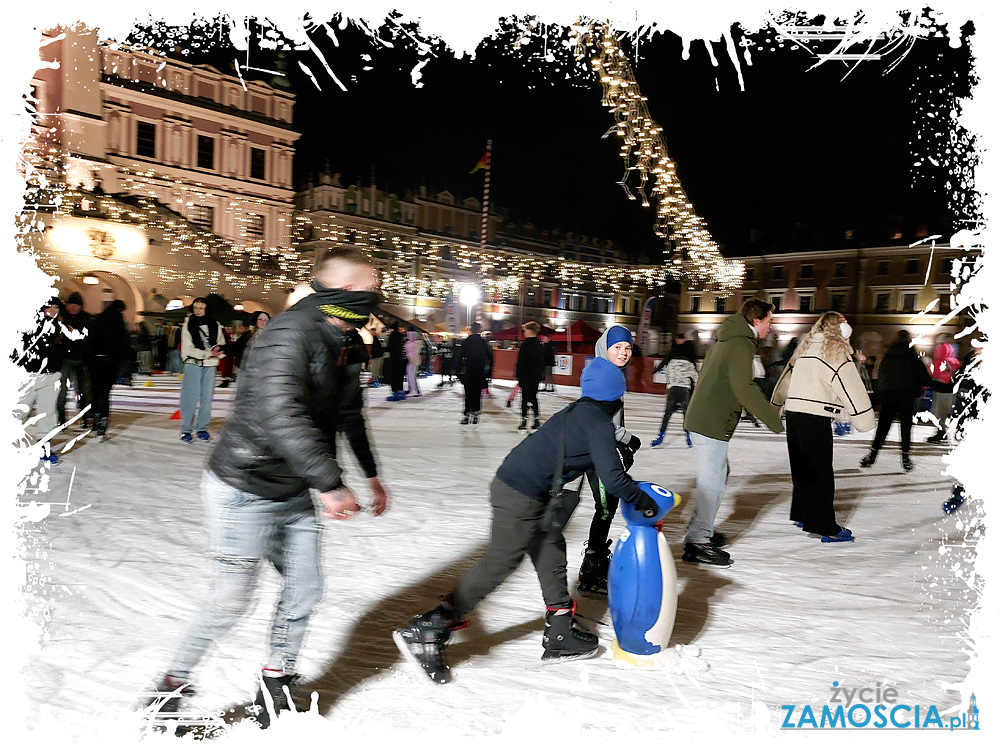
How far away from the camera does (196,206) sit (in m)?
30.4

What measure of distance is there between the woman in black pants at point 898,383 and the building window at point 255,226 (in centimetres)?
2849

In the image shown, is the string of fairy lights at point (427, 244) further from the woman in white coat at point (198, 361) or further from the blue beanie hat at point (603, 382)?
the blue beanie hat at point (603, 382)

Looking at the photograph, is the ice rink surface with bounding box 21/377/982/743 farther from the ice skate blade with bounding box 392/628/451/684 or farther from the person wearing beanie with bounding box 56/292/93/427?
the person wearing beanie with bounding box 56/292/93/427

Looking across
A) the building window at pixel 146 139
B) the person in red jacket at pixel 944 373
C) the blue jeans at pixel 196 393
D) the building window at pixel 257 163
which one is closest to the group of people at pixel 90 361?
the blue jeans at pixel 196 393

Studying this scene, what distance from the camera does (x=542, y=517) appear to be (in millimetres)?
3066

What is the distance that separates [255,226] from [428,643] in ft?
106

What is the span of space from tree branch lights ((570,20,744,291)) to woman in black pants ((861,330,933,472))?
4.58m

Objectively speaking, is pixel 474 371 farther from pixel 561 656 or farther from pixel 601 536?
pixel 561 656

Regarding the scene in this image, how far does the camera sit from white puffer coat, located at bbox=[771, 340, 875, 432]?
5164 millimetres

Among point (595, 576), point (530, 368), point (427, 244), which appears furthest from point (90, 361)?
point (427, 244)

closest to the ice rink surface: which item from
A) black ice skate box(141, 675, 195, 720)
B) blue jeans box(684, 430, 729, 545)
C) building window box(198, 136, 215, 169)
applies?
black ice skate box(141, 675, 195, 720)

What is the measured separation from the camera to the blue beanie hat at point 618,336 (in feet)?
11.4

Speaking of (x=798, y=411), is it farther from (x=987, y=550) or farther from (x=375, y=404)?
(x=375, y=404)

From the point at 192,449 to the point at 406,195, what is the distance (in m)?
48.4
